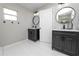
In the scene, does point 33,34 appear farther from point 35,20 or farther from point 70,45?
point 70,45

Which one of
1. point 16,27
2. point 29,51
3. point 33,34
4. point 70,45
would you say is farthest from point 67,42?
point 16,27

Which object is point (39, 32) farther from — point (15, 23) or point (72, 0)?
point (72, 0)

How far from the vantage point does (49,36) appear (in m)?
3.32

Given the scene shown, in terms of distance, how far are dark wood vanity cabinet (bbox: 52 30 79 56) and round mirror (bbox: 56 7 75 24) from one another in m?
0.74

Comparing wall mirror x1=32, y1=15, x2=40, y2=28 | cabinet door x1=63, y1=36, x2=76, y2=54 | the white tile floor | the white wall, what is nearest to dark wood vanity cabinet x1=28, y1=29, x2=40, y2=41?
the white wall

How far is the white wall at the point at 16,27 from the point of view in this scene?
2645 millimetres

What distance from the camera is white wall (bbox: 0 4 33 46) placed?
104 inches

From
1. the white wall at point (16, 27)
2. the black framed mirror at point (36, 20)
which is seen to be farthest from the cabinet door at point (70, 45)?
the black framed mirror at point (36, 20)

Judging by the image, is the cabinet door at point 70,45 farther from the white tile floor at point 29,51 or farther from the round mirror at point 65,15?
the round mirror at point 65,15

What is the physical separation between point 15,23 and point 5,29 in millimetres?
633

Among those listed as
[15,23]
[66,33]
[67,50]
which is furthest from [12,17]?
[67,50]

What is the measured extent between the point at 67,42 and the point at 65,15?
1.21 metres

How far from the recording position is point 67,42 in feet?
6.28

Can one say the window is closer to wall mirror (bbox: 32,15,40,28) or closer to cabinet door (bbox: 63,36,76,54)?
wall mirror (bbox: 32,15,40,28)
